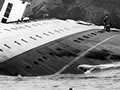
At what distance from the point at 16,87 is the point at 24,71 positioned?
6754 millimetres

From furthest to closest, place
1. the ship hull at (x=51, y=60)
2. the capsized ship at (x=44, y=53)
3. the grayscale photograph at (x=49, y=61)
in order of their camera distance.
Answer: the capsized ship at (x=44, y=53) < the ship hull at (x=51, y=60) < the grayscale photograph at (x=49, y=61)

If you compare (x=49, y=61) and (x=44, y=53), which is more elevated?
(x=44, y=53)

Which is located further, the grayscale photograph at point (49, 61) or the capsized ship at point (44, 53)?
the capsized ship at point (44, 53)

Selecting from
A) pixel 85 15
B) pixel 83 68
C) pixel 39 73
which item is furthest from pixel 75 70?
pixel 85 15

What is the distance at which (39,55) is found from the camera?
81.4ft

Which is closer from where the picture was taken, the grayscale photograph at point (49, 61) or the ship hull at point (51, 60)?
the grayscale photograph at point (49, 61)

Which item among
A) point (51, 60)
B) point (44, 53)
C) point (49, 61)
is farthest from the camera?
point (44, 53)

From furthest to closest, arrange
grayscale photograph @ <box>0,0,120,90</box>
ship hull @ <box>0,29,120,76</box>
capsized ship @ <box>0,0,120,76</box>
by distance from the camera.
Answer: capsized ship @ <box>0,0,120,76</box>
ship hull @ <box>0,29,120,76</box>
grayscale photograph @ <box>0,0,120,90</box>

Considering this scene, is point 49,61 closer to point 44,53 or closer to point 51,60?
point 51,60

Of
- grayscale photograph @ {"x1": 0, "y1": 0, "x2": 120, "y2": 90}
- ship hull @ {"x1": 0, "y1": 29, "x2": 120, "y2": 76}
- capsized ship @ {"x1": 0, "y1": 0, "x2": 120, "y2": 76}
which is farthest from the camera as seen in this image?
capsized ship @ {"x1": 0, "y1": 0, "x2": 120, "y2": 76}

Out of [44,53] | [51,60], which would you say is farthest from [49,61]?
[44,53]

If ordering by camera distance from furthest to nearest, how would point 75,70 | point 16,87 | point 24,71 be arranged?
point 75,70
point 24,71
point 16,87

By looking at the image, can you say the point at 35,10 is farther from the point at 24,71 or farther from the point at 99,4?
the point at 24,71

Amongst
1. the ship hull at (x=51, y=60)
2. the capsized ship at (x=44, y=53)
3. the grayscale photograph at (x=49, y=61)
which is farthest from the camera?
the capsized ship at (x=44, y=53)
